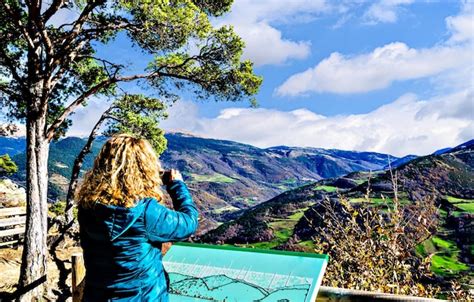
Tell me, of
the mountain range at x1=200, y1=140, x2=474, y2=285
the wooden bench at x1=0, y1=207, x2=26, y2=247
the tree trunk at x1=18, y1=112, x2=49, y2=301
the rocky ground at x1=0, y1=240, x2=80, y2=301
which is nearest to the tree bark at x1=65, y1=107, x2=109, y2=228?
the rocky ground at x1=0, y1=240, x2=80, y2=301

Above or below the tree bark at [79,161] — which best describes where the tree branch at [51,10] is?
above

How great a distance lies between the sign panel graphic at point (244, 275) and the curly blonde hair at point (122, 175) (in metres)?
1.17

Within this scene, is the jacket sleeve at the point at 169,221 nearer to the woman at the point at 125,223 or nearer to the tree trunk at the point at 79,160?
the woman at the point at 125,223

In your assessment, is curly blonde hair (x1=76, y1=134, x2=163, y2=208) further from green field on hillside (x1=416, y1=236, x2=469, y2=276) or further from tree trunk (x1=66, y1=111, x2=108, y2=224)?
green field on hillside (x1=416, y1=236, x2=469, y2=276)

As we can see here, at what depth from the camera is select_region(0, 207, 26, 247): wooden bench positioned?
14836 millimetres

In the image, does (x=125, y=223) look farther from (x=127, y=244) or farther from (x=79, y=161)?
(x=79, y=161)

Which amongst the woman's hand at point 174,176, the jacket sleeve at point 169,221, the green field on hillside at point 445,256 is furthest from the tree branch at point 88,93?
the green field on hillside at point 445,256

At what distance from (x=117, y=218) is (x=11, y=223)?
46.4ft

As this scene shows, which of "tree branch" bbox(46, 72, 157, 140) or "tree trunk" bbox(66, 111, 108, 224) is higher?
"tree branch" bbox(46, 72, 157, 140)

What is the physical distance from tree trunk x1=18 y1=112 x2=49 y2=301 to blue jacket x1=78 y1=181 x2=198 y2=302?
7.79 metres

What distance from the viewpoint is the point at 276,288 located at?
3471 mm

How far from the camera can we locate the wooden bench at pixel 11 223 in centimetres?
1484

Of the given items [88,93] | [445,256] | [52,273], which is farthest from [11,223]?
[445,256]

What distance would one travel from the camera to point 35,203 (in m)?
9.99
